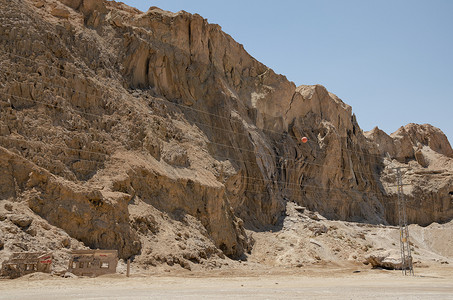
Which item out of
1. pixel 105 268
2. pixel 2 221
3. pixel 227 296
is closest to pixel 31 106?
pixel 2 221

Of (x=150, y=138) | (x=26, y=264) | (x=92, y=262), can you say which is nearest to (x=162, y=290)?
(x=92, y=262)

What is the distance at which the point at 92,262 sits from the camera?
67.3 ft

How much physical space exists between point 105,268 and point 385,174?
5007cm

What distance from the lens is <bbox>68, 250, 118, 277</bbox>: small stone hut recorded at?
20.3 m

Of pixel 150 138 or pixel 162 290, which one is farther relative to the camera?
pixel 150 138

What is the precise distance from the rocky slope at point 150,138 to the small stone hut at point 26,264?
0.94 m

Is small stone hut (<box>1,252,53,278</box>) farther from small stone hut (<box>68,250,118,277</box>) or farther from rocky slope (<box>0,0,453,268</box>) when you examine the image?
small stone hut (<box>68,250,118,277</box>)

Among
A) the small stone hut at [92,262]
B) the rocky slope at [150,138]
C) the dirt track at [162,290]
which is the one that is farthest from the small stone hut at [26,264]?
the small stone hut at [92,262]

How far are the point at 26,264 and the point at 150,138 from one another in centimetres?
1427

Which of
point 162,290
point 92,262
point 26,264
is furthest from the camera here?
point 92,262

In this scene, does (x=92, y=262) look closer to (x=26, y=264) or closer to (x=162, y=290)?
(x=26, y=264)

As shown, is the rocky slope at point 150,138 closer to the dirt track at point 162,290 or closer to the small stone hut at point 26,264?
the small stone hut at point 26,264

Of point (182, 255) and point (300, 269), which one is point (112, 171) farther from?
point (300, 269)

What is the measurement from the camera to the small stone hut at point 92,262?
798 inches
